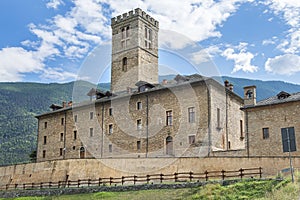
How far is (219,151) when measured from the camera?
34.7 m

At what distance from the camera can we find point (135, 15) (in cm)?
5284

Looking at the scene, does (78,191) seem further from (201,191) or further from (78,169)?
(201,191)

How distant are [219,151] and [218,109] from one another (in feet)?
15.9

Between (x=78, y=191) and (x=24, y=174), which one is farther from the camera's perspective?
(x=24, y=174)

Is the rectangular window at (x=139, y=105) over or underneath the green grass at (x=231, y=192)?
over

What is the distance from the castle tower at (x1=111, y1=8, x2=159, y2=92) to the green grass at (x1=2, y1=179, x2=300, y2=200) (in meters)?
27.2

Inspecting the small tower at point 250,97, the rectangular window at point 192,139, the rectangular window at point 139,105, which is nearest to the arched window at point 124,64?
the rectangular window at point 139,105

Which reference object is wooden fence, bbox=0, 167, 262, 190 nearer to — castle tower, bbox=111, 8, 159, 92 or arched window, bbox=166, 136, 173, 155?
arched window, bbox=166, 136, 173, 155

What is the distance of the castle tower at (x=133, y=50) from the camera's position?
51.7 meters

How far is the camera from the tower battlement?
53.0m

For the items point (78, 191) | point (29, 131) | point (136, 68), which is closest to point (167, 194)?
point (78, 191)

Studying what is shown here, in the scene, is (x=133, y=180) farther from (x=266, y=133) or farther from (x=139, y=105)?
(x=139, y=105)

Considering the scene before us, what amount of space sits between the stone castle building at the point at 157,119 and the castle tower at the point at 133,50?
0.45ft

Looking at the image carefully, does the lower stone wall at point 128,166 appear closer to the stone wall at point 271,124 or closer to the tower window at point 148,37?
the stone wall at point 271,124
